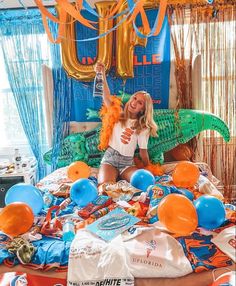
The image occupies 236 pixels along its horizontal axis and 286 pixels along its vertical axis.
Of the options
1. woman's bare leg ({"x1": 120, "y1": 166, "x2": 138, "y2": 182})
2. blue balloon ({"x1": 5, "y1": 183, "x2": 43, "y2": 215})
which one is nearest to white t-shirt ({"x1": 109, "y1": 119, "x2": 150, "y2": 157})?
woman's bare leg ({"x1": 120, "y1": 166, "x2": 138, "y2": 182})

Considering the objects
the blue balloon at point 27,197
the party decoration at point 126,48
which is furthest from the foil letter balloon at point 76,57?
the blue balloon at point 27,197

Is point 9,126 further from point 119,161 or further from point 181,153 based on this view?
point 181,153

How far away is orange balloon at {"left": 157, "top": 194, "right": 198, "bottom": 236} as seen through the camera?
146 cm

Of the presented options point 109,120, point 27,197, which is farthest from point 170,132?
point 27,197

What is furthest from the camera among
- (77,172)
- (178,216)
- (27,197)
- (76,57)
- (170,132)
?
(76,57)

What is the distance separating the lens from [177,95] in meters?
3.08

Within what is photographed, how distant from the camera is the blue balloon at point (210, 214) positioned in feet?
4.93

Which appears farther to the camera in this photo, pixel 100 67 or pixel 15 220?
pixel 100 67

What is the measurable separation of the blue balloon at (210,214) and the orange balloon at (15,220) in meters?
0.92

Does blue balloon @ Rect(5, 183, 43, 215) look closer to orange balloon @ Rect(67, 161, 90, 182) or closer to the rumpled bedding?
the rumpled bedding

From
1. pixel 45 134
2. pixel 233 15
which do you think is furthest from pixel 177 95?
pixel 45 134

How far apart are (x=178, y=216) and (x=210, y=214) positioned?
177 millimetres

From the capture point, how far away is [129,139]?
263 centimetres

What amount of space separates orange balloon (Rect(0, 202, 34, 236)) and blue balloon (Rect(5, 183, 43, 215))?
0.21m
